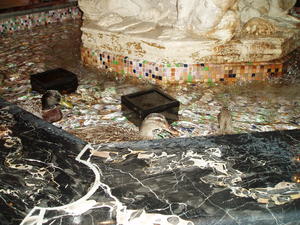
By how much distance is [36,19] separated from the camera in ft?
19.6

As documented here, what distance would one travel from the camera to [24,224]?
1385 millimetres

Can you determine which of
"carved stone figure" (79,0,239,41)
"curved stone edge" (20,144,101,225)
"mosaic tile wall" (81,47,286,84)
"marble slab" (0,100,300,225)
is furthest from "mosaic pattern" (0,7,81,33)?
"curved stone edge" (20,144,101,225)

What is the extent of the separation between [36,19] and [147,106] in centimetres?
396

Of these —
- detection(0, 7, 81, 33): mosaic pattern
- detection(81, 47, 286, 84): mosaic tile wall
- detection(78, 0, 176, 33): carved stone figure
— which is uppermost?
detection(78, 0, 176, 33): carved stone figure

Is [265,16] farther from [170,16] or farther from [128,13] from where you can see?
[128,13]

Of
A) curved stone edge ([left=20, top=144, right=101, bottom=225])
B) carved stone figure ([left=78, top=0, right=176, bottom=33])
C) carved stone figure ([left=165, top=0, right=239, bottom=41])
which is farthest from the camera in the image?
carved stone figure ([left=78, top=0, right=176, bottom=33])

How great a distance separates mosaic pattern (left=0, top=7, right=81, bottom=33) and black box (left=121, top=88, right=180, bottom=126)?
347 cm

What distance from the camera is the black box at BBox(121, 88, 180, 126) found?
284 cm

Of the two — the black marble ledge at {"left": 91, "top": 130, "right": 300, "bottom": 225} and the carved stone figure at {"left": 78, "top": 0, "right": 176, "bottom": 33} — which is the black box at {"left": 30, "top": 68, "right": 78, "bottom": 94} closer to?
the carved stone figure at {"left": 78, "top": 0, "right": 176, "bottom": 33}

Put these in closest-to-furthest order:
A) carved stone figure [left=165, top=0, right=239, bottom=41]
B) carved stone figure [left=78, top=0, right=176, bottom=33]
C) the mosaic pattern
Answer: carved stone figure [left=165, top=0, right=239, bottom=41] → carved stone figure [left=78, top=0, right=176, bottom=33] → the mosaic pattern

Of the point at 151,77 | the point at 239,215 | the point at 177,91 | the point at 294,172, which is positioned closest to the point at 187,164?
the point at 239,215

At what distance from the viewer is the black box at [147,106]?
2840mm

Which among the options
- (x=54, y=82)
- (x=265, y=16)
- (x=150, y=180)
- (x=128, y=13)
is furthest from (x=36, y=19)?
(x=150, y=180)

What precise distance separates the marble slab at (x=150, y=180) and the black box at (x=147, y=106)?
0.88 metres
